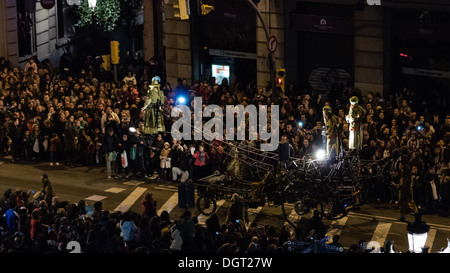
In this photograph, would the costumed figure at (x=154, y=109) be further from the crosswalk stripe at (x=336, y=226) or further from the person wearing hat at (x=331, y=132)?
the crosswalk stripe at (x=336, y=226)

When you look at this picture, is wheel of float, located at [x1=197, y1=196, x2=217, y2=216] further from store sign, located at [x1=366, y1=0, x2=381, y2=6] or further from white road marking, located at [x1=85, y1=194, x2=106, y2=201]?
store sign, located at [x1=366, y1=0, x2=381, y2=6]

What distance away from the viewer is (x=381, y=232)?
24.7 m

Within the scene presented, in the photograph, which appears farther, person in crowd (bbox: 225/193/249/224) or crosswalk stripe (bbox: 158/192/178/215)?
crosswalk stripe (bbox: 158/192/178/215)

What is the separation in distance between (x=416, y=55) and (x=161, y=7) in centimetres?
1223

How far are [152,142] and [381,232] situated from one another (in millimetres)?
7989

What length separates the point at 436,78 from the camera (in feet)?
106

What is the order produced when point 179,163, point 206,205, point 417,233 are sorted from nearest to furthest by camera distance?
point 417,233 → point 206,205 → point 179,163

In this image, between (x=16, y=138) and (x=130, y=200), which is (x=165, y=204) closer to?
(x=130, y=200)

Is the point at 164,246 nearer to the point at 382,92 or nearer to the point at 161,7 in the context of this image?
the point at 382,92

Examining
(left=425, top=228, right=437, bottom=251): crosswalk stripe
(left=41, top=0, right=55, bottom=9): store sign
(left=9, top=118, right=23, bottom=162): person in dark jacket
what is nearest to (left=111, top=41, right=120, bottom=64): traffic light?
(left=41, top=0, right=55, bottom=9): store sign

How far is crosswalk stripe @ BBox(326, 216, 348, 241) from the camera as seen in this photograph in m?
24.7

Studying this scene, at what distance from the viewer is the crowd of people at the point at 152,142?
69.1ft

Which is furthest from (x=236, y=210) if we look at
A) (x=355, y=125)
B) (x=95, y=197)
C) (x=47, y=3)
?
(x=47, y=3)

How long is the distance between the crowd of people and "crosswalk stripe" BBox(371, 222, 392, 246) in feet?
4.15
